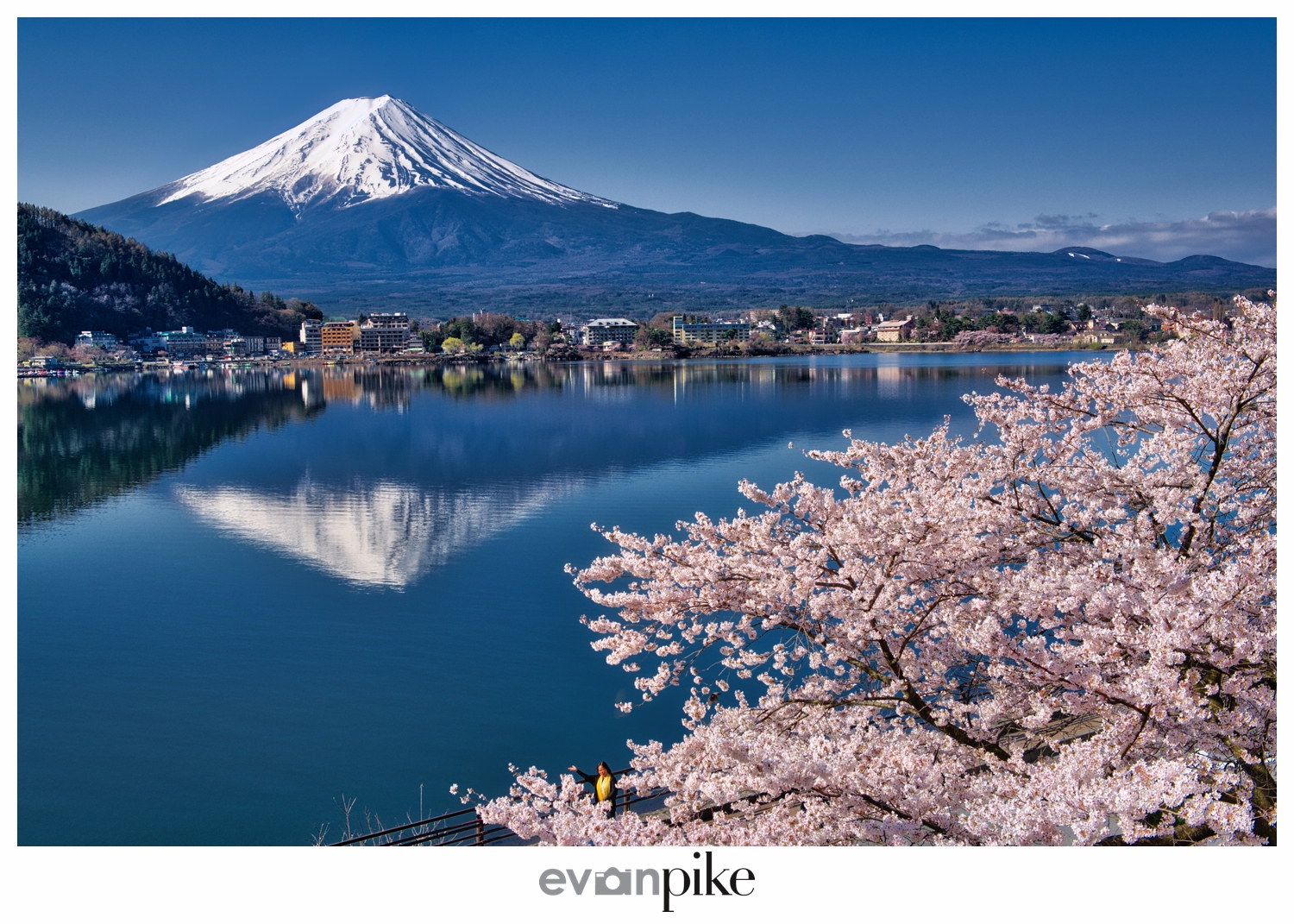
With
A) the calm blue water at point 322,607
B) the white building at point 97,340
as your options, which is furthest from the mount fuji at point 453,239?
the calm blue water at point 322,607

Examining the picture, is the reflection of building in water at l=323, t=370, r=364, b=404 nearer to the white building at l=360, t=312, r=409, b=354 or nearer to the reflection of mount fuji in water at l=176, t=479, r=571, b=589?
the reflection of mount fuji in water at l=176, t=479, r=571, b=589

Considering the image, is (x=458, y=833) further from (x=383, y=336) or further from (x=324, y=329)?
(x=324, y=329)

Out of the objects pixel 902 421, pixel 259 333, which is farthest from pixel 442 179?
pixel 902 421

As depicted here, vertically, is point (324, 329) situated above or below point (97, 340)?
above

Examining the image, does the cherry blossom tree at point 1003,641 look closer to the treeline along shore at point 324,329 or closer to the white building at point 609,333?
the treeline along shore at point 324,329

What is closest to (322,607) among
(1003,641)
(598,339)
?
→ (1003,641)
